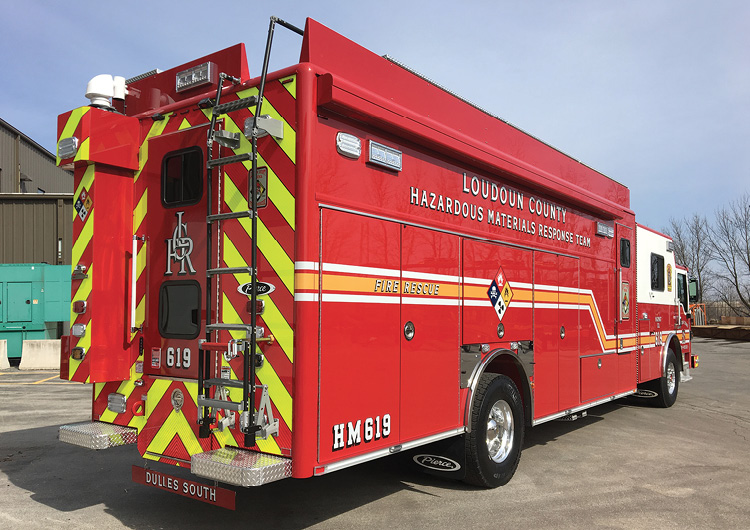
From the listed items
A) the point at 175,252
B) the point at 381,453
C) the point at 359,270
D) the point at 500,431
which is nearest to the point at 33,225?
the point at 175,252

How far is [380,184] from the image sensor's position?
14.5 ft

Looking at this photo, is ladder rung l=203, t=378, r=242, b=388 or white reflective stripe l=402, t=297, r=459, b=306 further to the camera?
white reflective stripe l=402, t=297, r=459, b=306

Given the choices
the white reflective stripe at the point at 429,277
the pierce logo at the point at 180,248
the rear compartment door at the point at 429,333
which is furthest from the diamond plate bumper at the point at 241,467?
the white reflective stripe at the point at 429,277

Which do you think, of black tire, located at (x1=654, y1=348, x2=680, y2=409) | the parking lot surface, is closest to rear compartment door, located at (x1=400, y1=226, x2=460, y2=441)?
the parking lot surface

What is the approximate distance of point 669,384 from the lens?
10312 millimetres

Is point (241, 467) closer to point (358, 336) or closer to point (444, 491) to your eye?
point (358, 336)

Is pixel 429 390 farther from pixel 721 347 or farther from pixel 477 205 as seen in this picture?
pixel 721 347

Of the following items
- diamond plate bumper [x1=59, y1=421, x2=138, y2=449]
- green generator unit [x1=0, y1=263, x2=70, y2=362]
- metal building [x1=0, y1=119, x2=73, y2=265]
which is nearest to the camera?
diamond plate bumper [x1=59, y1=421, x2=138, y2=449]

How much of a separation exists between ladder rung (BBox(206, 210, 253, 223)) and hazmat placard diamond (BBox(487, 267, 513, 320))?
2500 mm

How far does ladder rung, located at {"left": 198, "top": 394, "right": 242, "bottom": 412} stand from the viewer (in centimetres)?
374

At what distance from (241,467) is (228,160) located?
6.27 feet

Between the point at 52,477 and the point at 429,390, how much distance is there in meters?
3.81

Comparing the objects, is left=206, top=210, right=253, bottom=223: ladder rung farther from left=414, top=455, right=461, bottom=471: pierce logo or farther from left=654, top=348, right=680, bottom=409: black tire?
left=654, top=348, right=680, bottom=409: black tire

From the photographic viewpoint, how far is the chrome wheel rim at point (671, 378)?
1027 cm
